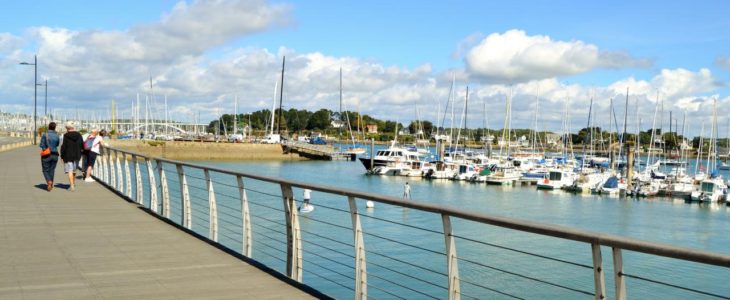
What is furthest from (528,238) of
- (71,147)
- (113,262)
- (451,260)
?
(451,260)

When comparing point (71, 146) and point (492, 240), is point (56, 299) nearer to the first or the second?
point (71, 146)

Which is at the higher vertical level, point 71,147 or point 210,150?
point 71,147

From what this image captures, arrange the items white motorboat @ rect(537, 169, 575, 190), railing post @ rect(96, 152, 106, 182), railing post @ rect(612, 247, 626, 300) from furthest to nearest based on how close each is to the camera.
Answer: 1. white motorboat @ rect(537, 169, 575, 190)
2. railing post @ rect(96, 152, 106, 182)
3. railing post @ rect(612, 247, 626, 300)

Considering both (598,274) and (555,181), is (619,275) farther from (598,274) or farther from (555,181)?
(555,181)

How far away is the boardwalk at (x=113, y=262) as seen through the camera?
6.41 meters

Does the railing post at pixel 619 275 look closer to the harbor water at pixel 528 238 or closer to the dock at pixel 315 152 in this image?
the harbor water at pixel 528 238

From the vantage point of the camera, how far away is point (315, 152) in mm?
104938

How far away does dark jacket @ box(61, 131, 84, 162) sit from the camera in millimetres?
16906

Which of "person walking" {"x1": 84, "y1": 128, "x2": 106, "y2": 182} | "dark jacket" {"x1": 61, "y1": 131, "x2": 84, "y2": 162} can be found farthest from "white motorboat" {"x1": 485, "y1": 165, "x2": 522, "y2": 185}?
"dark jacket" {"x1": 61, "y1": 131, "x2": 84, "y2": 162}

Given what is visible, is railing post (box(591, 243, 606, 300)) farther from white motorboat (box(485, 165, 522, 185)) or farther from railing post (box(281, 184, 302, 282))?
white motorboat (box(485, 165, 522, 185))

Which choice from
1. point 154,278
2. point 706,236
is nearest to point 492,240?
point 706,236

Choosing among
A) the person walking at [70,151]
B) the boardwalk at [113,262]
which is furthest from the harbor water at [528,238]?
the person walking at [70,151]

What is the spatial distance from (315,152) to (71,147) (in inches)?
3462

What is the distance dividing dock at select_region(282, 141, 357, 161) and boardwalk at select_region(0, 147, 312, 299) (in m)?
90.8
